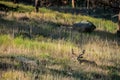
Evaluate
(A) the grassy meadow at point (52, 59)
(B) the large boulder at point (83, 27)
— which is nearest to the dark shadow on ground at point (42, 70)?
(A) the grassy meadow at point (52, 59)

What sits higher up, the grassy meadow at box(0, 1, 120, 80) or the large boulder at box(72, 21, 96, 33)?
the grassy meadow at box(0, 1, 120, 80)

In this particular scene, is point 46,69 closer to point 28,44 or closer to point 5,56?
point 5,56

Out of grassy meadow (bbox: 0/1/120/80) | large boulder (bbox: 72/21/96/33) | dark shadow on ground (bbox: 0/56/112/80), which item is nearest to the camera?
grassy meadow (bbox: 0/1/120/80)

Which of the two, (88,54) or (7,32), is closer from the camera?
(88,54)

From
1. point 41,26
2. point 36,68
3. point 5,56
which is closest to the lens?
point 36,68

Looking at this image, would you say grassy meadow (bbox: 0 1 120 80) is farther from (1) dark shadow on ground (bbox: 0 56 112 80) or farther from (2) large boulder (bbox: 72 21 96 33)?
(2) large boulder (bbox: 72 21 96 33)

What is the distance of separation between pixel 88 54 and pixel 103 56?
0.47 meters

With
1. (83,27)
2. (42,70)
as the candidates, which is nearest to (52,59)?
(42,70)

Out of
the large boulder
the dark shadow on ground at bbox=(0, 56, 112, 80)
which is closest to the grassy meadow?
the dark shadow on ground at bbox=(0, 56, 112, 80)

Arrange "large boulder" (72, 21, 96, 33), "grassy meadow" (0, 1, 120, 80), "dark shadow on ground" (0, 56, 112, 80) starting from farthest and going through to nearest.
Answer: "large boulder" (72, 21, 96, 33) < "dark shadow on ground" (0, 56, 112, 80) < "grassy meadow" (0, 1, 120, 80)

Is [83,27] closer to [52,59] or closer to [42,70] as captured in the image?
[52,59]

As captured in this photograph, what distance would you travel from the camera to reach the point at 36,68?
893cm

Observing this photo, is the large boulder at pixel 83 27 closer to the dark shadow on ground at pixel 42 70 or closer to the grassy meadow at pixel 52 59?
the grassy meadow at pixel 52 59

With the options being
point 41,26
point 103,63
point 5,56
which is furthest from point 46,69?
point 41,26
